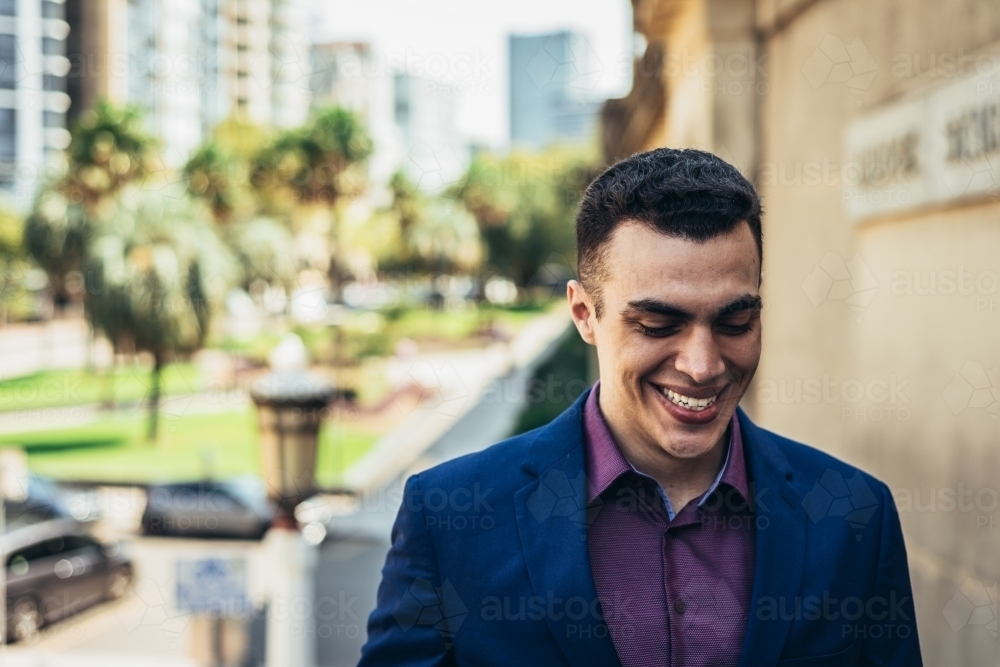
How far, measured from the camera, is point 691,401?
203 centimetres

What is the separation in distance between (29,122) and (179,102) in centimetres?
1269

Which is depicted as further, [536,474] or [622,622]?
[536,474]

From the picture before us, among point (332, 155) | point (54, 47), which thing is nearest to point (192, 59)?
point (54, 47)

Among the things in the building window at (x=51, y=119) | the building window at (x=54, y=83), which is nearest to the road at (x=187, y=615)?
the building window at (x=54, y=83)

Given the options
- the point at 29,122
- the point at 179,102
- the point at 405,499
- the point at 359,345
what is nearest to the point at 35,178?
the point at 359,345

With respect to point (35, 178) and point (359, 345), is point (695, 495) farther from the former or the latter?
point (35, 178)

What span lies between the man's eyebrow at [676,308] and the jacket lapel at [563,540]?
1.34 feet

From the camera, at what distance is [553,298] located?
76.3 metres

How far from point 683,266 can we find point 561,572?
663mm

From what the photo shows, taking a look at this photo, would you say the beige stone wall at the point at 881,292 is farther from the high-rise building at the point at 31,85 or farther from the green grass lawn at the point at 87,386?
the high-rise building at the point at 31,85

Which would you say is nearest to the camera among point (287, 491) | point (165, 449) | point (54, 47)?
point (287, 491)

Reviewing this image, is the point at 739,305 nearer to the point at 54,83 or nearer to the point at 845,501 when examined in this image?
the point at 845,501

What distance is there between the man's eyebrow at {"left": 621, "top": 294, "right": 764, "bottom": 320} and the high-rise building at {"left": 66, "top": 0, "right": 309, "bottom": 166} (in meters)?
52.8

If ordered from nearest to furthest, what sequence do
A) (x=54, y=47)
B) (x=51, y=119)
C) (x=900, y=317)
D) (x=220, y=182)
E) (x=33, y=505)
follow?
(x=900, y=317) < (x=33, y=505) < (x=220, y=182) < (x=54, y=47) < (x=51, y=119)
